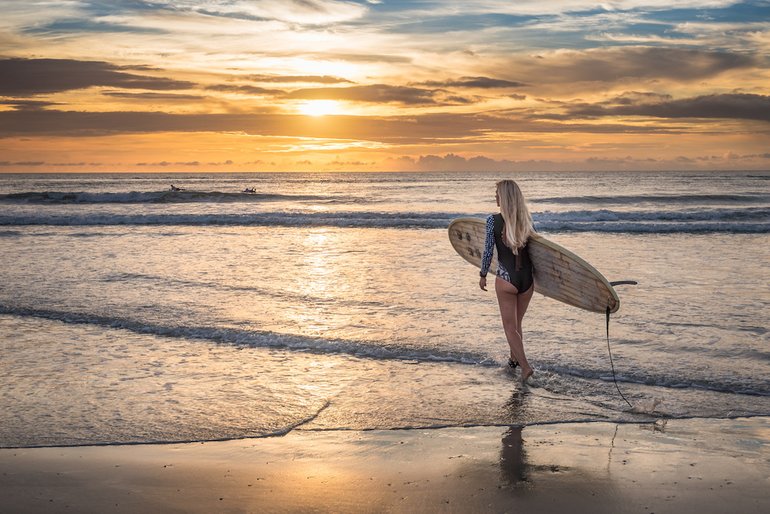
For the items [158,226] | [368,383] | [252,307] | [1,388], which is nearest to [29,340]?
[1,388]

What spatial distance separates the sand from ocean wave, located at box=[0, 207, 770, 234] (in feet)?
73.0

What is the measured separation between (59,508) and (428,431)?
2.62 m

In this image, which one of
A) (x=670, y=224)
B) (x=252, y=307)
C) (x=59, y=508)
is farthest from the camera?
(x=670, y=224)

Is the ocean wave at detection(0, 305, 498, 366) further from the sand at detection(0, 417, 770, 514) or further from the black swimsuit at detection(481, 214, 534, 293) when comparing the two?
the sand at detection(0, 417, 770, 514)

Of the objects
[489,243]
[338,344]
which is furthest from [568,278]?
[338,344]

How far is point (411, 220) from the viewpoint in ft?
99.7

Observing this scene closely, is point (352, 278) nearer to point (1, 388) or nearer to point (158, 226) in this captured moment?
point (1, 388)

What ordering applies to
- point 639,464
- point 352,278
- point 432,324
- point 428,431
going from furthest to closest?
point 352,278
point 432,324
point 428,431
point 639,464

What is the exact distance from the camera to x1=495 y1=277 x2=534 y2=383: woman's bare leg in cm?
671

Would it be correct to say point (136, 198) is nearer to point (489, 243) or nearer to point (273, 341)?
point (273, 341)

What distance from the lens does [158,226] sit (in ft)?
93.8

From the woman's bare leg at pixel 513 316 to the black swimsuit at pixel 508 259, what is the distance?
0.07 metres

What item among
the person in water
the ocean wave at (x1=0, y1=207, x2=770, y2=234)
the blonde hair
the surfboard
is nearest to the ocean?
the person in water

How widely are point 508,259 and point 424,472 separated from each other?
278 cm
